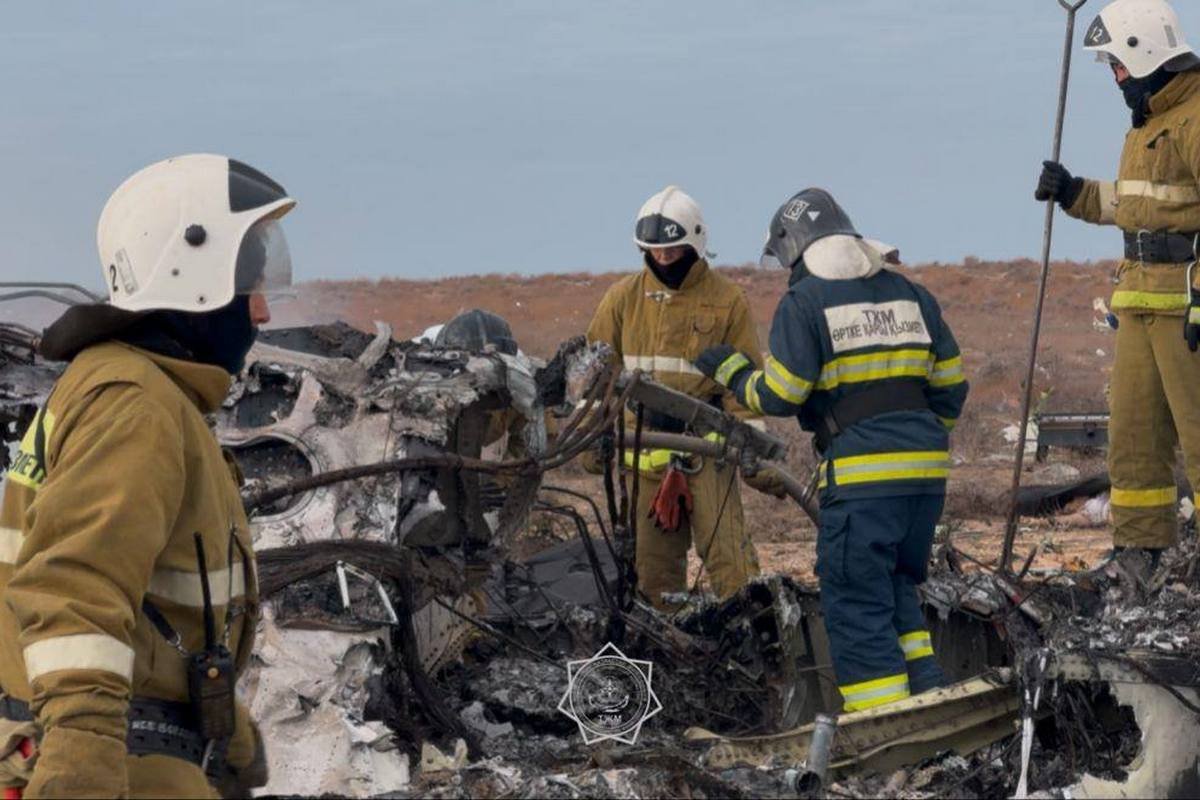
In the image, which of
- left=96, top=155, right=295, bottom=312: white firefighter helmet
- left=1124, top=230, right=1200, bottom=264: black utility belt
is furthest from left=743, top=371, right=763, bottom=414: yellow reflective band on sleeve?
left=96, top=155, right=295, bottom=312: white firefighter helmet

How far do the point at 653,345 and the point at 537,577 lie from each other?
128cm

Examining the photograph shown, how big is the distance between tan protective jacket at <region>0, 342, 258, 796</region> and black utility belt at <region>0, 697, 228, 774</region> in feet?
0.09

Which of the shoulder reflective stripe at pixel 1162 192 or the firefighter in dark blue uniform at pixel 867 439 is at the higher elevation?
the shoulder reflective stripe at pixel 1162 192

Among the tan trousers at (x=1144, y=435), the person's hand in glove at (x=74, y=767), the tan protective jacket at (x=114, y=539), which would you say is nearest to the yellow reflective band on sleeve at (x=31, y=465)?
the tan protective jacket at (x=114, y=539)

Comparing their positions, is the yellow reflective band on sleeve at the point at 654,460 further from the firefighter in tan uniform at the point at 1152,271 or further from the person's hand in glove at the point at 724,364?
the firefighter in tan uniform at the point at 1152,271

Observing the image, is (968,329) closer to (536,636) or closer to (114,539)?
(536,636)

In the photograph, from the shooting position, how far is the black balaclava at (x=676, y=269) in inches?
356

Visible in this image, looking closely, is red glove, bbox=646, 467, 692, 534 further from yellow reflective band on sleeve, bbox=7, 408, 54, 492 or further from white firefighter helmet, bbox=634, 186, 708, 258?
yellow reflective band on sleeve, bbox=7, 408, 54, 492

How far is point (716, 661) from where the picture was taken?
23.5 ft

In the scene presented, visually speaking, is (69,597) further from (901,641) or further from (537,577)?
(537,577)

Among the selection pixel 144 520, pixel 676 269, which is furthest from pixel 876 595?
pixel 144 520

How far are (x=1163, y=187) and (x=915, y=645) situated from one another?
243 cm

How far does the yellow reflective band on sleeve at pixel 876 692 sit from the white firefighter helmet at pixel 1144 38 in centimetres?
299

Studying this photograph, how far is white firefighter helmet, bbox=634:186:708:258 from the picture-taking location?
8.98m
